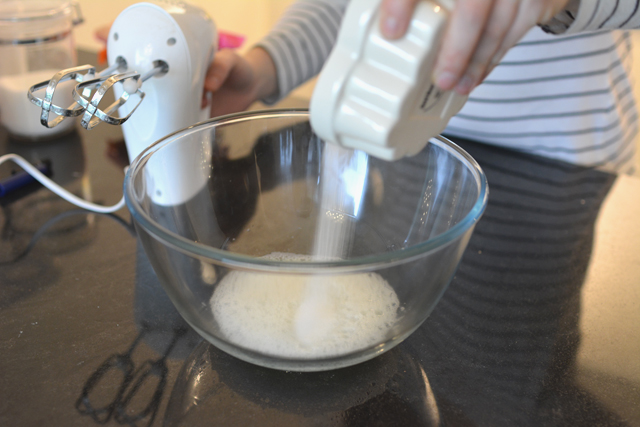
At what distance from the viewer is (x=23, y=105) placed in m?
0.80

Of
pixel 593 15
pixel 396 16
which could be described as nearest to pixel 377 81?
pixel 396 16

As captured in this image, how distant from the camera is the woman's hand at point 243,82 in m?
0.80

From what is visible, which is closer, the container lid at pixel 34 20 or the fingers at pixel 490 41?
the fingers at pixel 490 41

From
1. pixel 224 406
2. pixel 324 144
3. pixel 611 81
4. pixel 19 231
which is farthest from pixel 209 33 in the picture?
pixel 611 81

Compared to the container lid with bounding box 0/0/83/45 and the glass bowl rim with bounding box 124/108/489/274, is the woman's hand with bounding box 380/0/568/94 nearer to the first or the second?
the glass bowl rim with bounding box 124/108/489/274

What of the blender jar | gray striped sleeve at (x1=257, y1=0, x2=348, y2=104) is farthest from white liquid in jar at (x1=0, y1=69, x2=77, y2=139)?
gray striped sleeve at (x1=257, y1=0, x2=348, y2=104)

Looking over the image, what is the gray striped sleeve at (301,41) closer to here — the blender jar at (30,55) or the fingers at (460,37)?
the blender jar at (30,55)

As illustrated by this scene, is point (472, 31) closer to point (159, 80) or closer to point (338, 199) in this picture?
point (338, 199)

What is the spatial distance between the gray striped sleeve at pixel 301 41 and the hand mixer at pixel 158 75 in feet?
0.98

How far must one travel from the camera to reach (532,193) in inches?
27.7

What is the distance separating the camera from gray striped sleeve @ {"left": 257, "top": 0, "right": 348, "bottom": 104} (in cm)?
93

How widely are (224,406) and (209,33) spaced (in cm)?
43

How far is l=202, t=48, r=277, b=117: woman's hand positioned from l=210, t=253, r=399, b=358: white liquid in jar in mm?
432

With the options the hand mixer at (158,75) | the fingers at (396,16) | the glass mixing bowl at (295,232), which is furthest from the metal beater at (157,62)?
the fingers at (396,16)
